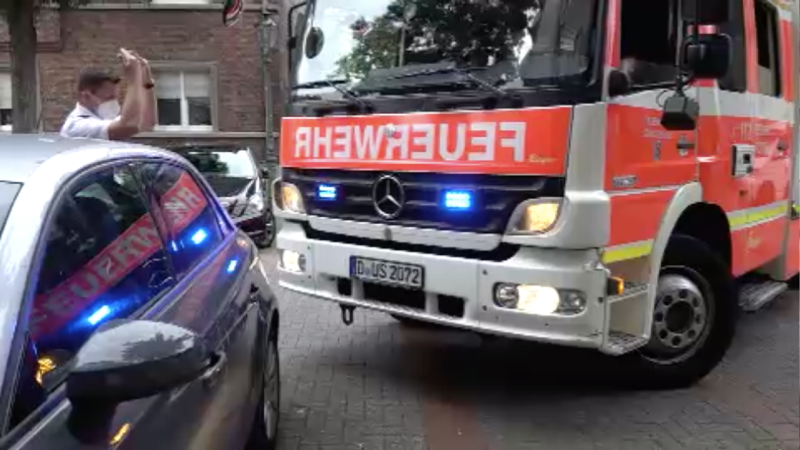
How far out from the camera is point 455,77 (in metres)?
4.37

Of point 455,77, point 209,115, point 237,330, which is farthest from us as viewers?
point 209,115

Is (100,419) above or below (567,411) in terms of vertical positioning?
above

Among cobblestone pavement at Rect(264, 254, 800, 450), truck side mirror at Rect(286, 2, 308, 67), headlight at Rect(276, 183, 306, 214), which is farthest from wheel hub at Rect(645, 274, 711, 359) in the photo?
truck side mirror at Rect(286, 2, 308, 67)

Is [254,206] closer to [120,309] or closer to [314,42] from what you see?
[314,42]

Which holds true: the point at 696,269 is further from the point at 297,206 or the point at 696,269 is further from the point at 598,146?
the point at 297,206

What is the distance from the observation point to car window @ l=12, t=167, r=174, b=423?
6.39 ft

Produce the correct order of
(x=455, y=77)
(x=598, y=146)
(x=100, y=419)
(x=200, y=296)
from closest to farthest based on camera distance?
(x=100, y=419), (x=200, y=296), (x=598, y=146), (x=455, y=77)

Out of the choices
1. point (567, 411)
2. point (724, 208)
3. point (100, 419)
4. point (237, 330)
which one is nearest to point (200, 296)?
point (237, 330)

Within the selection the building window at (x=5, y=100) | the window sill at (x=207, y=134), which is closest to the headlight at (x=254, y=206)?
the window sill at (x=207, y=134)

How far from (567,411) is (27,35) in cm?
1109

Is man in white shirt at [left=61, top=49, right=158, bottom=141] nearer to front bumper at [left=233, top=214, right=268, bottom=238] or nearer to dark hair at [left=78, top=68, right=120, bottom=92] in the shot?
dark hair at [left=78, top=68, right=120, bottom=92]

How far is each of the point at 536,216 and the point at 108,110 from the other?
→ 300cm

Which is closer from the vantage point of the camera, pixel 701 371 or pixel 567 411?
pixel 567 411

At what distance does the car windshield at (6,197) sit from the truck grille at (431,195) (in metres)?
2.48
